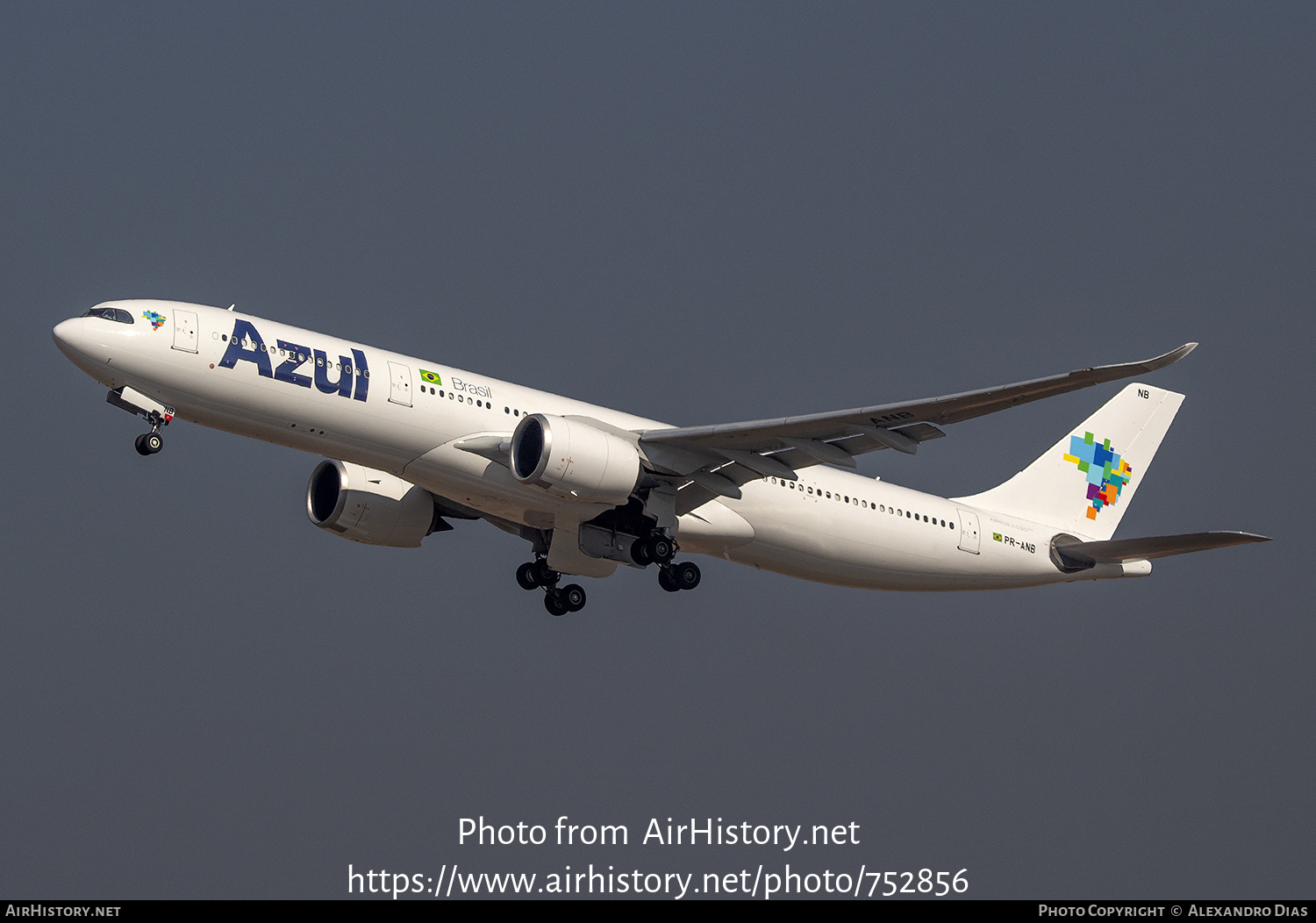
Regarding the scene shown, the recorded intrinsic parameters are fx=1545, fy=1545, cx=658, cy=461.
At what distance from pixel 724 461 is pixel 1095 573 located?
11.8m

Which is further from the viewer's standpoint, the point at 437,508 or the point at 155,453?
the point at 437,508

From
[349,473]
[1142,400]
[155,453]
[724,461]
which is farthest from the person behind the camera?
[1142,400]

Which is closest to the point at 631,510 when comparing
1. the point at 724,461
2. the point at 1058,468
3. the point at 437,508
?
the point at 724,461

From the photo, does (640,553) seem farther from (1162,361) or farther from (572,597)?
(1162,361)

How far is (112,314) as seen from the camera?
30.3m

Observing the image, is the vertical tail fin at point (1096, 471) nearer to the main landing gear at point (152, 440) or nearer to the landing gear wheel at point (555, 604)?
the landing gear wheel at point (555, 604)

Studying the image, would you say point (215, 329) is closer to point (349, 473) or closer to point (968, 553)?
point (349, 473)

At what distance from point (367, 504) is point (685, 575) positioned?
25.5 feet

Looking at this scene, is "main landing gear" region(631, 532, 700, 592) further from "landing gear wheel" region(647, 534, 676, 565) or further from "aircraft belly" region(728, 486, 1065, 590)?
"aircraft belly" region(728, 486, 1065, 590)

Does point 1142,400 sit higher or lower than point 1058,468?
higher

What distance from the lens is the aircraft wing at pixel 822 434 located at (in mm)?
29094

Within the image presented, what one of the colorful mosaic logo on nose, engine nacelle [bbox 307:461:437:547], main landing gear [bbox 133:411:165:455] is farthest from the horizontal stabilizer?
main landing gear [bbox 133:411:165:455]

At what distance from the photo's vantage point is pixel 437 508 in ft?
124

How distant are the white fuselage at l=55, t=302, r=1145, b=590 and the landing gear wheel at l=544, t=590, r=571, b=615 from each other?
10.7ft
